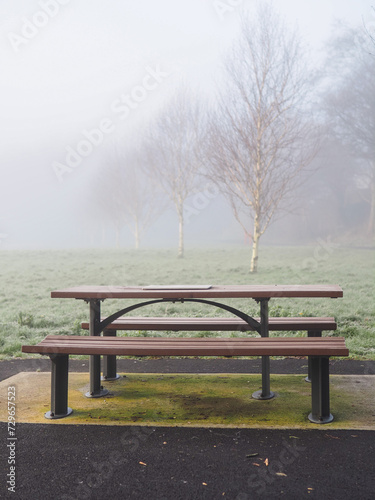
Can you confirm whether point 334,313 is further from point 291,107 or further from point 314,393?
point 291,107

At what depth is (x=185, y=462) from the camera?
8.37 feet

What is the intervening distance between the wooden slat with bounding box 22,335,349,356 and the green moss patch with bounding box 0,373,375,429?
0.52 m

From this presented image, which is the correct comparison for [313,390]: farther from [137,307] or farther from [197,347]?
[137,307]

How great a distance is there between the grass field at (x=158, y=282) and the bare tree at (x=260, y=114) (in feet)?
6.81

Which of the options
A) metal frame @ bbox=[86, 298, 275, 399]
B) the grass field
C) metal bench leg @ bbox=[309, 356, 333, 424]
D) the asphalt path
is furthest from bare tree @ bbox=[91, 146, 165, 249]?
the asphalt path

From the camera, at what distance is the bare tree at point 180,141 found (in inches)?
854

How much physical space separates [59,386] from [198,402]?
41.8 inches

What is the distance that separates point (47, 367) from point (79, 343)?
73.1 inches

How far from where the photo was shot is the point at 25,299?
Result: 11164mm

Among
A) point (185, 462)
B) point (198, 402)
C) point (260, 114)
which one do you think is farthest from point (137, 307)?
point (260, 114)

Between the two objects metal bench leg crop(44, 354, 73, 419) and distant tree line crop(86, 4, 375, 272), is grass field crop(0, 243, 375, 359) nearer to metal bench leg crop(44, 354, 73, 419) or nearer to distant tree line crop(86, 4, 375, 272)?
distant tree line crop(86, 4, 375, 272)

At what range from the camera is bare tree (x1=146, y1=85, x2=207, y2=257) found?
2170 cm

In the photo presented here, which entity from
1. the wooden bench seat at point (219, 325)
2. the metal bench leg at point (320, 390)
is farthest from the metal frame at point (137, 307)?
the metal bench leg at point (320, 390)

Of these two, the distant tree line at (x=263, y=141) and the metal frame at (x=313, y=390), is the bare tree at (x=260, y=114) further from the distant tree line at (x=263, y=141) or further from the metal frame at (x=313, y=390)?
the metal frame at (x=313, y=390)
